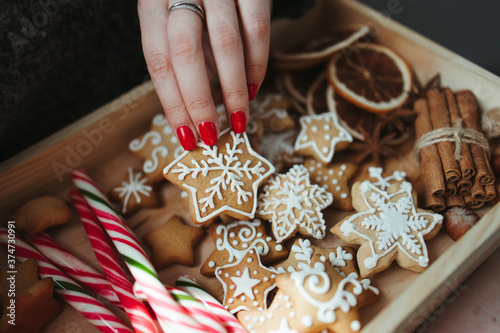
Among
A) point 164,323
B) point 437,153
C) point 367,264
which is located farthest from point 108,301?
point 437,153

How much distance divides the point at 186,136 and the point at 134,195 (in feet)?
1.02

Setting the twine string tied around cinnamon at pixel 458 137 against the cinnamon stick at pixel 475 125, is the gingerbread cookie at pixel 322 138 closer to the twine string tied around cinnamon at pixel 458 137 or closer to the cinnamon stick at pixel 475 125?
the twine string tied around cinnamon at pixel 458 137

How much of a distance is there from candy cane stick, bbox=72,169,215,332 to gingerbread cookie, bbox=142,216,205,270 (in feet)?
0.21

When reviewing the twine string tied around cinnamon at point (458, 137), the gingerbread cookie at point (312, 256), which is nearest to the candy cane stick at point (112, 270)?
the gingerbread cookie at point (312, 256)

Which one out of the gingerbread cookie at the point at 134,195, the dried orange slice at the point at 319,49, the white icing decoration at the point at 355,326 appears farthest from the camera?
the dried orange slice at the point at 319,49

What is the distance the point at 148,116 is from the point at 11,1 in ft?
1.70

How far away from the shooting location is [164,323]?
0.98 metres

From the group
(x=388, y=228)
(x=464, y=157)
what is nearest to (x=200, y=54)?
(x=388, y=228)

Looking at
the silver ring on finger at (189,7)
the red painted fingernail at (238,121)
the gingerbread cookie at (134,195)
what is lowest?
the gingerbread cookie at (134,195)

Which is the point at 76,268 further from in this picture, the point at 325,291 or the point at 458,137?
the point at 458,137

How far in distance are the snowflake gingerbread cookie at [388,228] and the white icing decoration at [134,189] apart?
24.0 inches

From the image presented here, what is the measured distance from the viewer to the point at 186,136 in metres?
1.11

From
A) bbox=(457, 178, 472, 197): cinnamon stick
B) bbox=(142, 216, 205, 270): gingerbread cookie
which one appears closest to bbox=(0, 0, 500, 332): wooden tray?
bbox=(142, 216, 205, 270): gingerbread cookie

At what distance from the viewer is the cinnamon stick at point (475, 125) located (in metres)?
1.12
